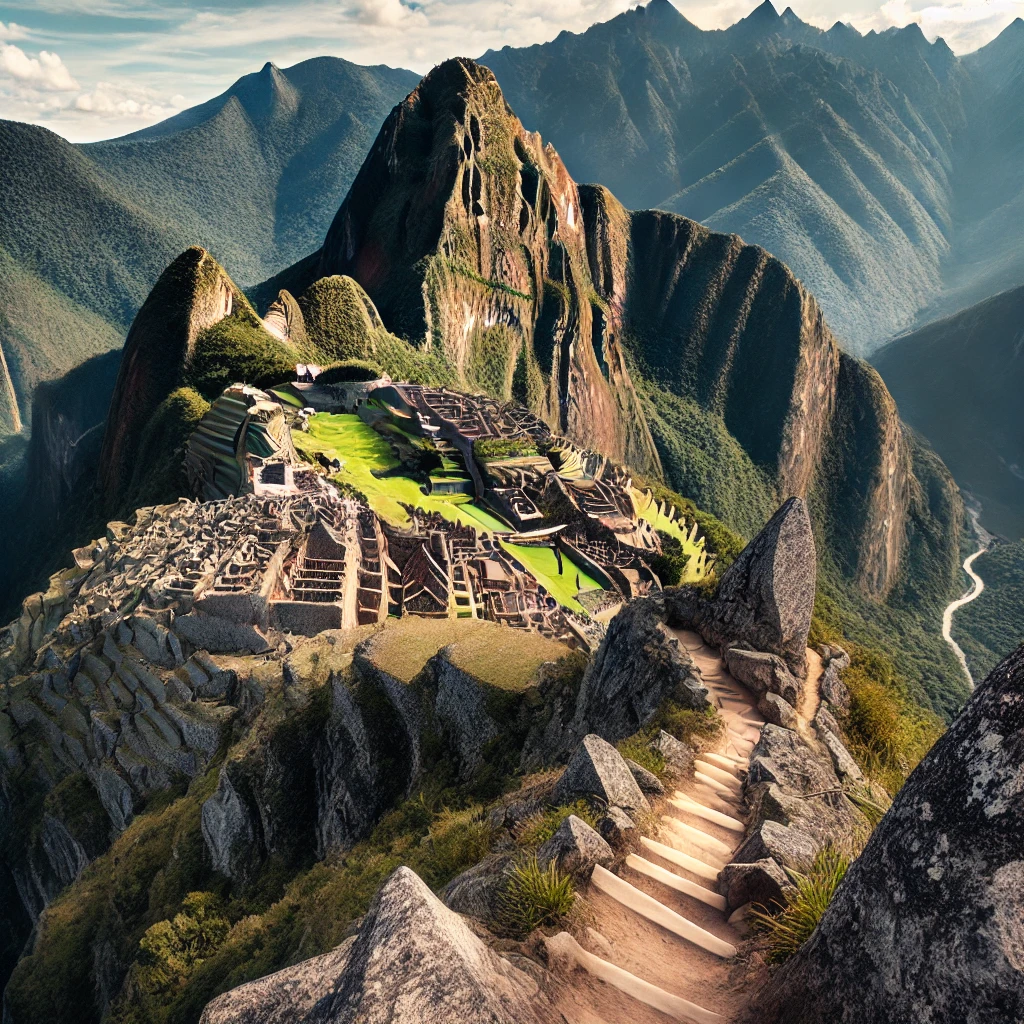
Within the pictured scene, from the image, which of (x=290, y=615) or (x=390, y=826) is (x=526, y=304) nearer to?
(x=290, y=615)

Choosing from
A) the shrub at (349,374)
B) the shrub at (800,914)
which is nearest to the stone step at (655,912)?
the shrub at (800,914)

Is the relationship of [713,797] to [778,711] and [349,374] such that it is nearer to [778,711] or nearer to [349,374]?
[778,711]

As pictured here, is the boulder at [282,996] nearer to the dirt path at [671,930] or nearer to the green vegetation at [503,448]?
the dirt path at [671,930]

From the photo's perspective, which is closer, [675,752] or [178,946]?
[675,752]

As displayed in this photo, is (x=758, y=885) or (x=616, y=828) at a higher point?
(x=758, y=885)

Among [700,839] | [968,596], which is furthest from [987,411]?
[700,839]

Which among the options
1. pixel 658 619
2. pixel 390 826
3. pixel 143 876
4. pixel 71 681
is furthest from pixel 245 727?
pixel 658 619

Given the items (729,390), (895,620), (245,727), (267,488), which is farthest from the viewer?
(729,390)
